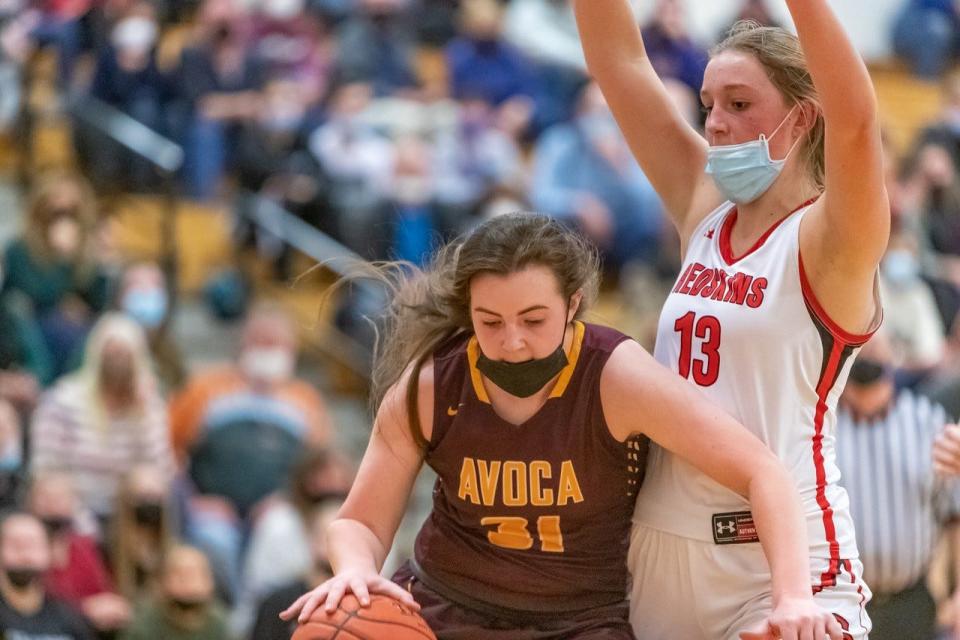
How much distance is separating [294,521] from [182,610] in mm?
841

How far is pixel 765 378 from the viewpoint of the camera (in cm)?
314

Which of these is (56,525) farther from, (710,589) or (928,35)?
(928,35)

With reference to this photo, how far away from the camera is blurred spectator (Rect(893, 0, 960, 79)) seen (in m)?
13.7

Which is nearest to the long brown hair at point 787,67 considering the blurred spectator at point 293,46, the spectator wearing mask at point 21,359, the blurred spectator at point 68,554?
the blurred spectator at point 68,554

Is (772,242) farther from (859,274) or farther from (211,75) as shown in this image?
(211,75)

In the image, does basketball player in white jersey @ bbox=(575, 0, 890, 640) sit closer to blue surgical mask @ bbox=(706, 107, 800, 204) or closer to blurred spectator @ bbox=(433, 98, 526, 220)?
blue surgical mask @ bbox=(706, 107, 800, 204)

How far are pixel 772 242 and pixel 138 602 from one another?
4189 mm

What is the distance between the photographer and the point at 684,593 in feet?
10.5

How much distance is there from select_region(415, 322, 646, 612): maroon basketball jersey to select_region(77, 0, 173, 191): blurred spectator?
23.5 ft

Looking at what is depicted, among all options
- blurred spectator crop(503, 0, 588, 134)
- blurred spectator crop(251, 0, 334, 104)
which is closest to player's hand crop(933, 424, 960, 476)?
blurred spectator crop(251, 0, 334, 104)

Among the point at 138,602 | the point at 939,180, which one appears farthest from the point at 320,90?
the point at 138,602

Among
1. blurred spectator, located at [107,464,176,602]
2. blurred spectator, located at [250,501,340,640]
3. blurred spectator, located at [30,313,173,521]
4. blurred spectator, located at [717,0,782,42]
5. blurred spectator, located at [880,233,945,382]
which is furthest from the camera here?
blurred spectator, located at [717,0,782,42]

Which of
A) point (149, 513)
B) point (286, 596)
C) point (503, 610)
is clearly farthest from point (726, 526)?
point (149, 513)

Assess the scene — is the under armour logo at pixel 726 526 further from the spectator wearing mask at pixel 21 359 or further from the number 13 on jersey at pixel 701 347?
the spectator wearing mask at pixel 21 359
